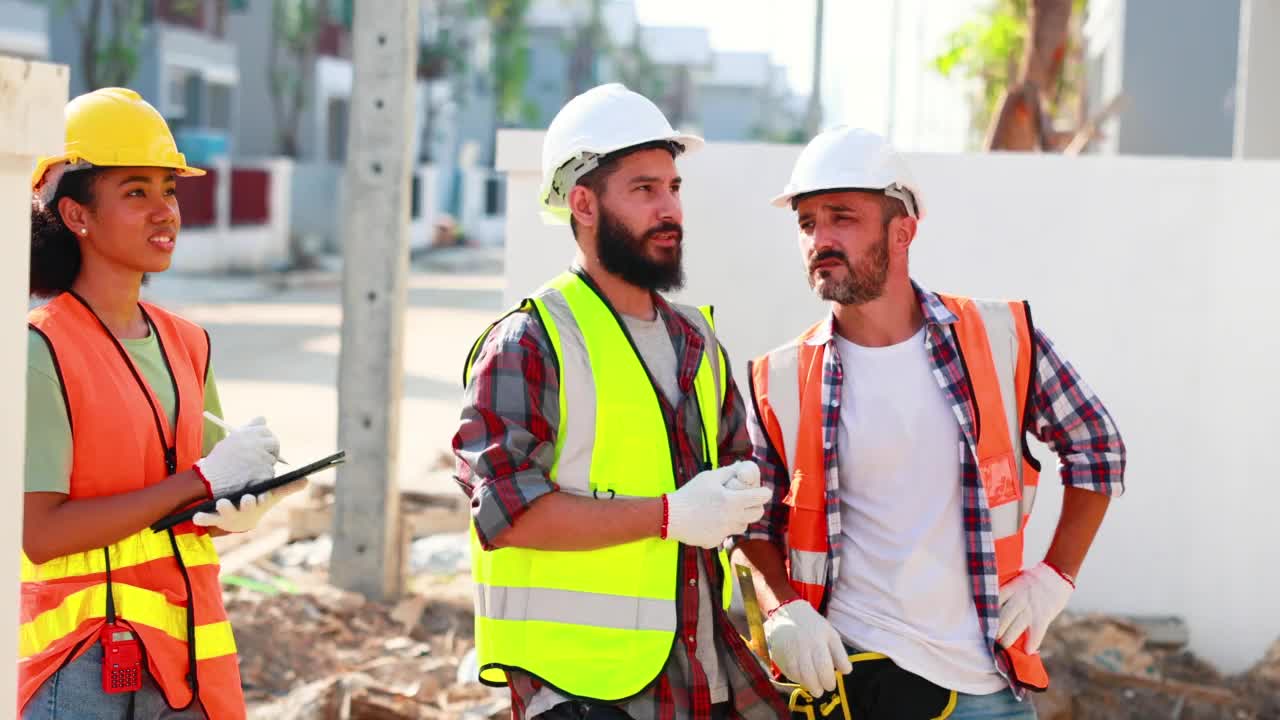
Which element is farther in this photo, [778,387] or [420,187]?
[420,187]

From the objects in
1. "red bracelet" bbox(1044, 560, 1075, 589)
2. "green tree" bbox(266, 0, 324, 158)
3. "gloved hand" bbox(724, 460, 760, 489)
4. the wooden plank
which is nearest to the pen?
"gloved hand" bbox(724, 460, 760, 489)

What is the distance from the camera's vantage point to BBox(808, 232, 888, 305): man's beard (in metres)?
3.76

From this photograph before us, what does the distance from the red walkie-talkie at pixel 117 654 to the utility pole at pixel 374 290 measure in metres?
4.59

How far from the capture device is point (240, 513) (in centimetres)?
333

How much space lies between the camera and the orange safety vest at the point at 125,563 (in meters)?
3.24

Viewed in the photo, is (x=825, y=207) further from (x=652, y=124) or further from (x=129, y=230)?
(x=129, y=230)

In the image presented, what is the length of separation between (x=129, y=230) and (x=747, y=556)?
1529 mm

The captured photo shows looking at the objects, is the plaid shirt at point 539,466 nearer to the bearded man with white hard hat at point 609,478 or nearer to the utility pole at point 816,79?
the bearded man with white hard hat at point 609,478

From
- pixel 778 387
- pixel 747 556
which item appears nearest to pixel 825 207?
pixel 778 387

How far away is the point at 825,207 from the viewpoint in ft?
12.6

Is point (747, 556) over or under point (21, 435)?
under

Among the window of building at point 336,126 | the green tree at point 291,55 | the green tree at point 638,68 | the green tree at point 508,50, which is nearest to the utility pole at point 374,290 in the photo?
the green tree at point 291,55

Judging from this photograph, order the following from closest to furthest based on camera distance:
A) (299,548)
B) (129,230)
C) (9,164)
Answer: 1. (9,164)
2. (129,230)
3. (299,548)

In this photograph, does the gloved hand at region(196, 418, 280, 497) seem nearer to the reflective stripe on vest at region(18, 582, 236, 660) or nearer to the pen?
the pen
